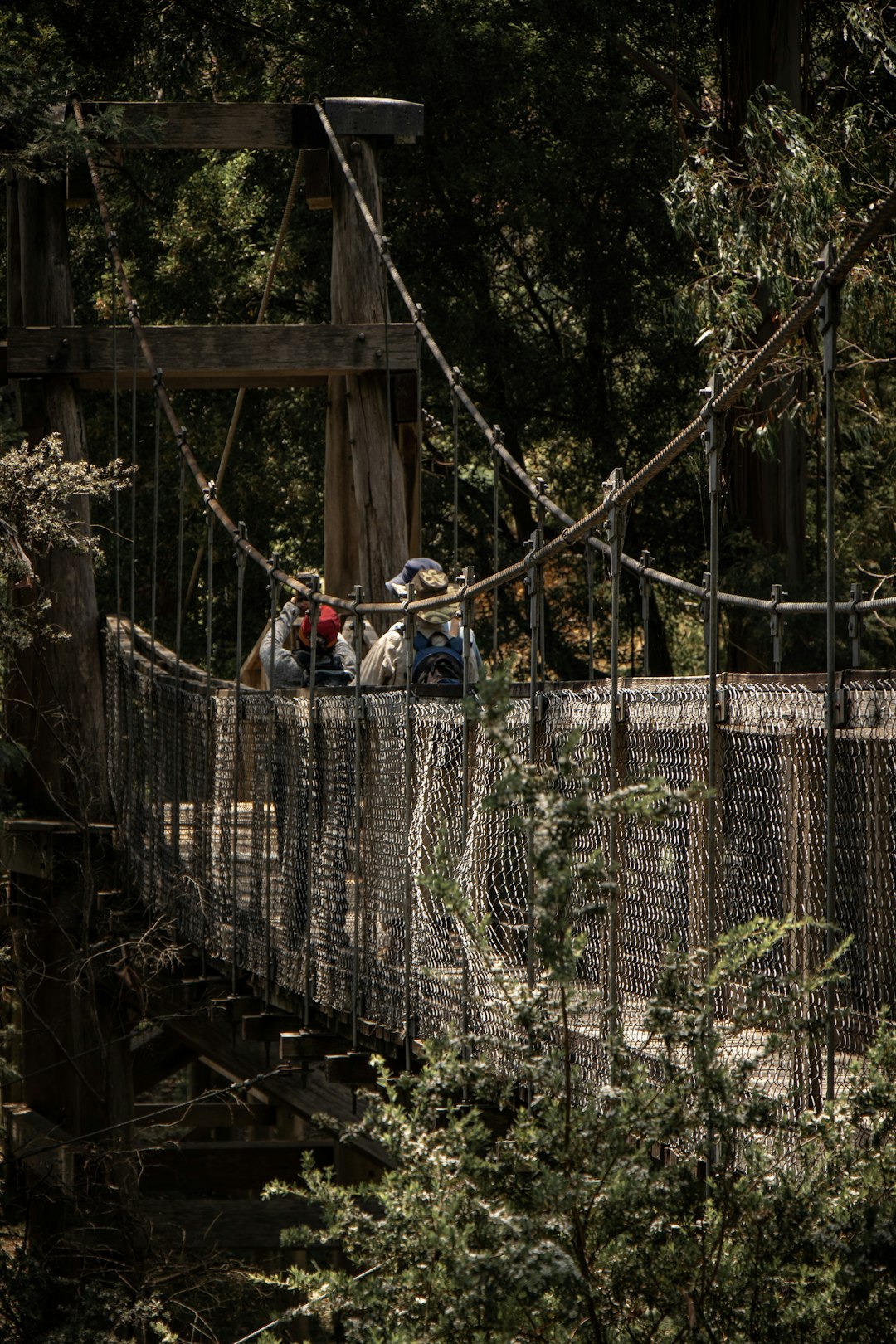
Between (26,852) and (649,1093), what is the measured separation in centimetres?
593

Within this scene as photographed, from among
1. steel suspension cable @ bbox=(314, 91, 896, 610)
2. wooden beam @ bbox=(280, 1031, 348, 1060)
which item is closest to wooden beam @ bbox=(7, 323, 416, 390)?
steel suspension cable @ bbox=(314, 91, 896, 610)

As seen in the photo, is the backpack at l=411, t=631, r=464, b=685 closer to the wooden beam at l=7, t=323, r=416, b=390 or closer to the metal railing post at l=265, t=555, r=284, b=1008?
the metal railing post at l=265, t=555, r=284, b=1008

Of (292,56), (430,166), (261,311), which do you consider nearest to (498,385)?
(430,166)

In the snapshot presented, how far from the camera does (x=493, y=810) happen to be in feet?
10.2

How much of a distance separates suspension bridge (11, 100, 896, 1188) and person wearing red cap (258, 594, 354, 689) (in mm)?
214

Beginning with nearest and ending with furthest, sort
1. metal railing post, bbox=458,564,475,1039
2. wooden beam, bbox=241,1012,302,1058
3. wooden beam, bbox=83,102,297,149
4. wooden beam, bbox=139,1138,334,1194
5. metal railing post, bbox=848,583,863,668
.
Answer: metal railing post, bbox=848,583,863,668
metal railing post, bbox=458,564,475,1039
wooden beam, bbox=241,1012,302,1058
wooden beam, bbox=83,102,297,149
wooden beam, bbox=139,1138,334,1194

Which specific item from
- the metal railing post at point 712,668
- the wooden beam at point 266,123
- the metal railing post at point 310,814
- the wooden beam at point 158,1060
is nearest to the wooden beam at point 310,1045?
the metal railing post at point 310,814

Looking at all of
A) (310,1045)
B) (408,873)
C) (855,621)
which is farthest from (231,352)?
(855,621)

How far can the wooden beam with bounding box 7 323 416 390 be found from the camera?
802 centimetres

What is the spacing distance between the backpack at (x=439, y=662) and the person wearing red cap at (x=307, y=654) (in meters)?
1.04

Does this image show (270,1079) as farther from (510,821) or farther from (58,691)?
(510,821)

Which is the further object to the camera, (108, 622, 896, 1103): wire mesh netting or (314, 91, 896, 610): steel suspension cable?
(108, 622, 896, 1103): wire mesh netting

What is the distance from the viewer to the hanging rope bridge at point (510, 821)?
3.17 meters

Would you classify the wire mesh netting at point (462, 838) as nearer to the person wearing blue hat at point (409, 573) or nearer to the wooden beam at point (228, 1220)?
the person wearing blue hat at point (409, 573)
